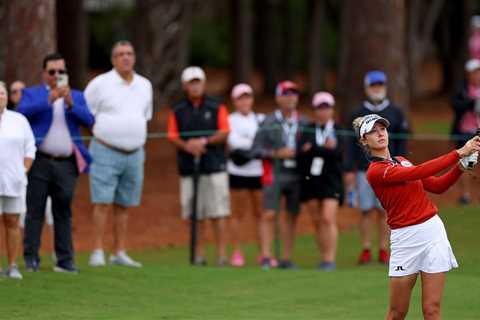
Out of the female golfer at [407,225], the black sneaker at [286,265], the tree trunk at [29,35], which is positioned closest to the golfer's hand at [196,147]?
the black sneaker at [286,265]

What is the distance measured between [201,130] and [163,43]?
17724 mm

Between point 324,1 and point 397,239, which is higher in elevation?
point 324,1

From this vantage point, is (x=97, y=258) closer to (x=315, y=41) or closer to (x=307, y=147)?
(x=307, y=147)

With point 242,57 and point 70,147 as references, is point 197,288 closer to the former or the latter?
point 70,147

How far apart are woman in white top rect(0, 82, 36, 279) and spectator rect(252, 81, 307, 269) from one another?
4.05m

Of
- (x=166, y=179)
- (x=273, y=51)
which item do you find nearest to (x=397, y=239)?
(x=166, y=179)

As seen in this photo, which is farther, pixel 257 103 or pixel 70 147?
pixel 257 103

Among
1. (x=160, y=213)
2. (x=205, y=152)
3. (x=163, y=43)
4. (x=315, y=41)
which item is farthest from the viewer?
(x=315, y=41)

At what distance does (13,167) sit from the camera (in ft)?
43.2

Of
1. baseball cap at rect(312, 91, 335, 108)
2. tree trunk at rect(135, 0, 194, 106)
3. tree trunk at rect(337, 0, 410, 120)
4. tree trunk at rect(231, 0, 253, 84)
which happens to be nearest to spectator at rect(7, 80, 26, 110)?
A: baseball cap at rect(312, 91, 335, 108)

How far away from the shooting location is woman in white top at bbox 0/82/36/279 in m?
13.2

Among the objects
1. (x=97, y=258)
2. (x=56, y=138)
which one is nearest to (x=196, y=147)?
(x=97, y=258)

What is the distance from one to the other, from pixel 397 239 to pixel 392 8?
559 inches

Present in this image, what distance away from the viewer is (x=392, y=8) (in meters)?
23.8
